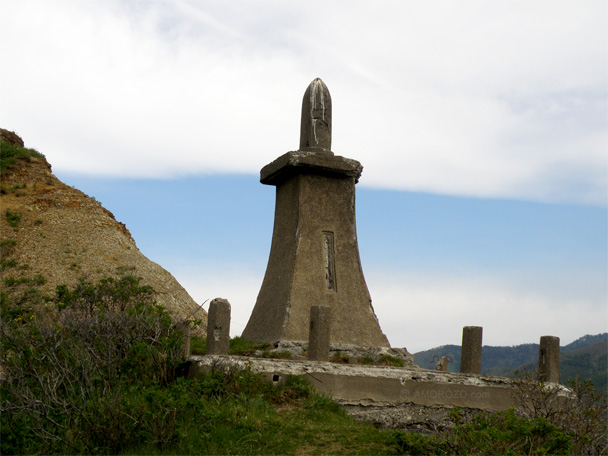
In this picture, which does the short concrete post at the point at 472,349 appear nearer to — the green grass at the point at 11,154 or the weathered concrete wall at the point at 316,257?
the weathered concrete wall at the point at 316,257

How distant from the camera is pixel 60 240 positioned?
28.3 metres

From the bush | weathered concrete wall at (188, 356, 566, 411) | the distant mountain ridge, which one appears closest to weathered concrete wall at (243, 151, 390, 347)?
weathered concrete wall at (188, 356, 566, 411)

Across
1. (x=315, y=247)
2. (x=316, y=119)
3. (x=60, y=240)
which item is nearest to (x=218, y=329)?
(x=315, y=247)

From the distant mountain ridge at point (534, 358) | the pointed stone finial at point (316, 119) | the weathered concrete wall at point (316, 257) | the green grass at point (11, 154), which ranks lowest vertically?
the distant mountain ridge at point (534, 358)

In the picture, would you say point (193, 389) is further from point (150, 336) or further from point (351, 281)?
point (351, 281)

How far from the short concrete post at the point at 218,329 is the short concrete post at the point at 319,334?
117 centimetres

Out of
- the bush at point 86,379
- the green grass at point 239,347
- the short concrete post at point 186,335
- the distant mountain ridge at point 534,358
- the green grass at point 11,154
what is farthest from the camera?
the distant mountain ridge at point 534,358

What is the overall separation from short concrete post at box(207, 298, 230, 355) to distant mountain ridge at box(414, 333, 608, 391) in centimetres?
1834

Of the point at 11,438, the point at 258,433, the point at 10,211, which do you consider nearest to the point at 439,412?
the point at 258,433

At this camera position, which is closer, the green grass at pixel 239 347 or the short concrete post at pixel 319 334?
the short concrete post at pixel 319 334

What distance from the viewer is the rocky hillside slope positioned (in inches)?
1002

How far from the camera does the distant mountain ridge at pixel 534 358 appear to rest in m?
51.8

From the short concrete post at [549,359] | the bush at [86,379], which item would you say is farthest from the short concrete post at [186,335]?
the short concrete post at [549,359]

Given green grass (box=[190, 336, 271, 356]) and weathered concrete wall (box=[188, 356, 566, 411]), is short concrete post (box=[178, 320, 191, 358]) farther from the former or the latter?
green grass (box=[190, 336, 271, 356])
